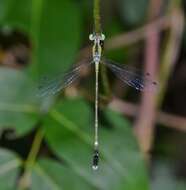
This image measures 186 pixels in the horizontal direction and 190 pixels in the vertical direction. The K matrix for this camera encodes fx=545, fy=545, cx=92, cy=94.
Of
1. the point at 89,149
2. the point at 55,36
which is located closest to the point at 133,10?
the point at 55,36

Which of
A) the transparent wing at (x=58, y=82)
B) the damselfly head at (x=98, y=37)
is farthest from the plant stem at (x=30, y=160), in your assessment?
the damselfly head at (x=98, y=37)

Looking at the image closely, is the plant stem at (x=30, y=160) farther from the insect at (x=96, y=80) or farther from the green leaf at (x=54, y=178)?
the insect at (x=96, y=80)

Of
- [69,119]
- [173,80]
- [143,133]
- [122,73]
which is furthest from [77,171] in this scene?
[173,80]

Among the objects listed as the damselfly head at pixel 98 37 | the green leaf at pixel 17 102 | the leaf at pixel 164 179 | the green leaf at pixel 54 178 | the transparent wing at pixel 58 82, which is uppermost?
the damselfly head at pixel 98 37

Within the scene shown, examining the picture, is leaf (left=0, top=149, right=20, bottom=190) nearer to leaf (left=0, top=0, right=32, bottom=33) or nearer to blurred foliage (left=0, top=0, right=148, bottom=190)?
blurred foliage (left=0, top=0, right=148, bottom=190)

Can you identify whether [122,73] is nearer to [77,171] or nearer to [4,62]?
[77,171]

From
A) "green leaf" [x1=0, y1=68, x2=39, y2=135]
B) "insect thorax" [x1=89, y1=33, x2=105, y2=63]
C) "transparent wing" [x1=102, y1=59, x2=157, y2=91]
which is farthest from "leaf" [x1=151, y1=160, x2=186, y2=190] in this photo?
"insect thorax" [x1=89, y1=33, x2=105, y2=63]
